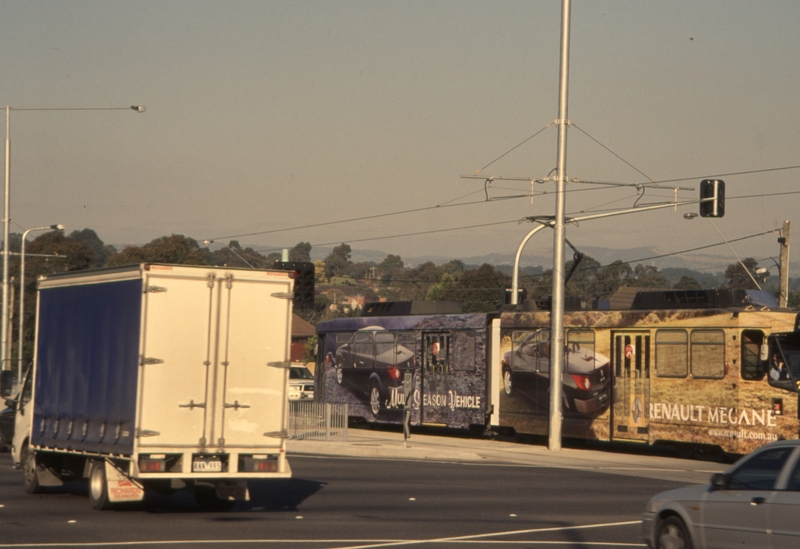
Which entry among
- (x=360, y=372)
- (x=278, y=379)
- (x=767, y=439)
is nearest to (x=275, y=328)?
(x=278, y=379)

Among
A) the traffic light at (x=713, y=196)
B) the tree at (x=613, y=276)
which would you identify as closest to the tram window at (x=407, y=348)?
the traffic light at (x=713, y=196)

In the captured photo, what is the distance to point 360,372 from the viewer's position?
34719 millimetres

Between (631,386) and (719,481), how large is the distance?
1600cm

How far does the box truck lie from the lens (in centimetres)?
1392

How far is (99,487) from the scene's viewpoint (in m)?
14.8

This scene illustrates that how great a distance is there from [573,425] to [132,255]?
6116cm

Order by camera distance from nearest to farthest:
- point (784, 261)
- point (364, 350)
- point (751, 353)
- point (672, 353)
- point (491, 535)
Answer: point (491, 535) → point (751, 353) → point (672, 353) → point (364, 350) → point (784, 261)

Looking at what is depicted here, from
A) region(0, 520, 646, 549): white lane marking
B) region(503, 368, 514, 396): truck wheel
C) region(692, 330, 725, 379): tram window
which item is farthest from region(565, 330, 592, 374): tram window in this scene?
region(0, 520, 646, 549): white lane marking

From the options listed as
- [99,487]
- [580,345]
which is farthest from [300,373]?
[99,487]

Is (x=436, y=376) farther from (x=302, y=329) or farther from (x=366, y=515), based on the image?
(x=302, y=329)

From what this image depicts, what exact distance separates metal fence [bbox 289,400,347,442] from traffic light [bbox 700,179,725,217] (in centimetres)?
1054

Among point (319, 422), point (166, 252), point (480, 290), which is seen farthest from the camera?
point (480, 290)

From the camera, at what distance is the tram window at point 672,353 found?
2486 cm

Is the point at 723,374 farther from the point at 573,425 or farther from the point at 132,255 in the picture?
the point at 132,255
